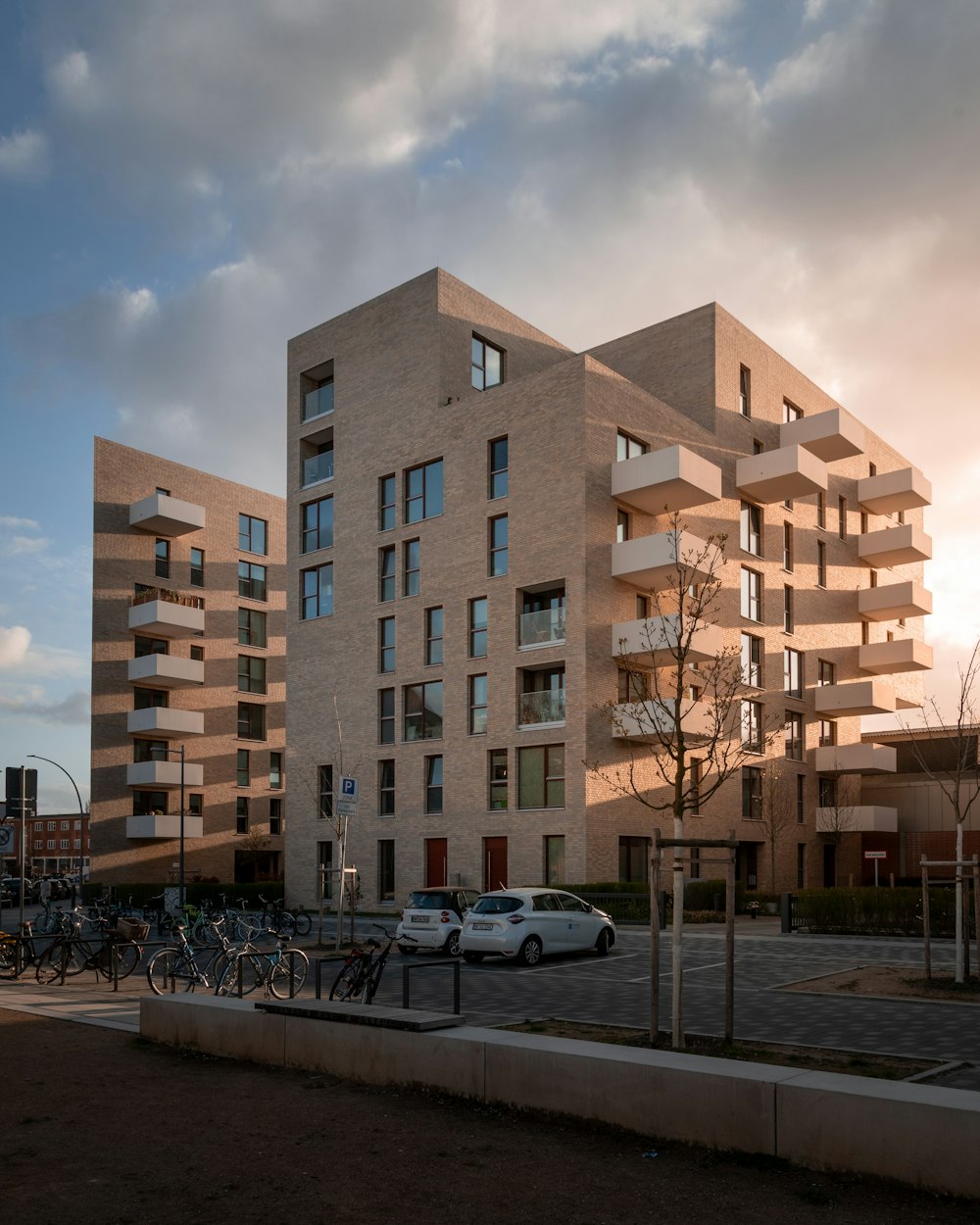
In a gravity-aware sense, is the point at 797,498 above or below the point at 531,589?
above

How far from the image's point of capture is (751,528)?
42.7 meters

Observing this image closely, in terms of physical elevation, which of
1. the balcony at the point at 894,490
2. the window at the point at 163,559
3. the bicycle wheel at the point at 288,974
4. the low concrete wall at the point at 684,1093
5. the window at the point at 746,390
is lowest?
A: the bicycle wheel at the point at 288,974

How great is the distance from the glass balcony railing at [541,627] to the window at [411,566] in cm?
496

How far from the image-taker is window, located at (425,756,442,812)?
3806cm

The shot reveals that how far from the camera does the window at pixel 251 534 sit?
198 ft

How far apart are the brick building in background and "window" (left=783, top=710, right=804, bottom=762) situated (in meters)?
0.11

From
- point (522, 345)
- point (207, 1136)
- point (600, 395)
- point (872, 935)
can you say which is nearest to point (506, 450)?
point (600, 395)

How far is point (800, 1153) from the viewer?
22.9 ft

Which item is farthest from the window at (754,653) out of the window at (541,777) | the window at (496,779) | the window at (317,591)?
the window at (317,591)

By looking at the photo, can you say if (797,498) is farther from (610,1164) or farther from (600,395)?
(610,1164)

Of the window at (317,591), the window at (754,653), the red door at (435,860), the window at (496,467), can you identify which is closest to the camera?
the window at (496,467)

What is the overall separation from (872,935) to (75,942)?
54.1ft

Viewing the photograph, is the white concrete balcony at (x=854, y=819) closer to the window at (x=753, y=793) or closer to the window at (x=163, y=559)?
the window at (x=753, y=793)

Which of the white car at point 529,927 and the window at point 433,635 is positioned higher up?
the window at point 433,635
